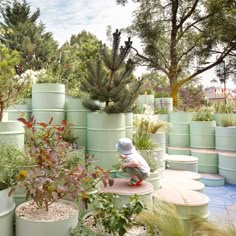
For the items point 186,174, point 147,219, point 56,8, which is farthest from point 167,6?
point 147,219

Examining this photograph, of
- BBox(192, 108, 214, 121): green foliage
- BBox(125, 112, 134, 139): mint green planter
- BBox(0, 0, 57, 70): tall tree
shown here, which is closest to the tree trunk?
BBox(192, 108, 214, 121): green foliage

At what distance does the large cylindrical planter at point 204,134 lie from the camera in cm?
592

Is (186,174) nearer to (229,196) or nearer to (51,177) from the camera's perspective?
(229,196)

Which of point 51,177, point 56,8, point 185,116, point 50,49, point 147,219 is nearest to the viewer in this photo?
point 51,177

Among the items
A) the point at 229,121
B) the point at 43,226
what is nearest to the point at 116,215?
the point at 43,226

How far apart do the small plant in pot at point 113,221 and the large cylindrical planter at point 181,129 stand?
4.49m

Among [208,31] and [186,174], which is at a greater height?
[208,31]

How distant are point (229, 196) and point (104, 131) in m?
2.66

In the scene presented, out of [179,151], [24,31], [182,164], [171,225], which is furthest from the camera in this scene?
[24,31]

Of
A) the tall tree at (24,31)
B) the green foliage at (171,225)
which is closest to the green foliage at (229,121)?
the green foliage at (171,225)

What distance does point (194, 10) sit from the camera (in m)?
11.4

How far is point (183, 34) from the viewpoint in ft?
38.3

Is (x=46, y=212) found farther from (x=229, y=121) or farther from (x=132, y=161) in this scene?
(x=229, y=121)

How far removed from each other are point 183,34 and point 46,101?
9898 millimetres
